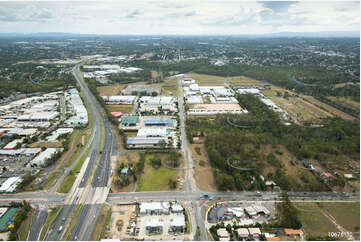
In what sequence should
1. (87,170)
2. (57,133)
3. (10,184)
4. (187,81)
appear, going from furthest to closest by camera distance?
(187,81), (57,133), (87,170), (10,184)

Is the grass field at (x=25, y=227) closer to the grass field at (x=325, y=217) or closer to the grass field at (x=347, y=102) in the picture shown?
the grass field at (x=325, y=217)

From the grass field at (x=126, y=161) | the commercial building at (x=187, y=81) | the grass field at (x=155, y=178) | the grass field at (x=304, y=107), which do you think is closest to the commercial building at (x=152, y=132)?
the grass field at (x=126, y=161)

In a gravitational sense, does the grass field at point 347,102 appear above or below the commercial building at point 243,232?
above

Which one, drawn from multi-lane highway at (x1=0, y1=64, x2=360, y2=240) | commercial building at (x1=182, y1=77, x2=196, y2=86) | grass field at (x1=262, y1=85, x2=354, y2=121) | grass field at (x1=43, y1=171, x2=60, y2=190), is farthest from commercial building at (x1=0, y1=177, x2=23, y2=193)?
commercial building at (x1=182, y1=77, x2=196, y2=86)

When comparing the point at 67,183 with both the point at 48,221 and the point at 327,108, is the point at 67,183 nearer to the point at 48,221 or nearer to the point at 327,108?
the point at 48,221

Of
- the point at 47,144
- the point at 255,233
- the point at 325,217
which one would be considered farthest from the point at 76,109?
the point at 325,217

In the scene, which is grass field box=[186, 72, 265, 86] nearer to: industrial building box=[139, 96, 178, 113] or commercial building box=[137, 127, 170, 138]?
industrial building box=[139, 96, 178, 113]

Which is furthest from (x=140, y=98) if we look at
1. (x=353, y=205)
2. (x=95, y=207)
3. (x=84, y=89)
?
(x=353, y=205)
